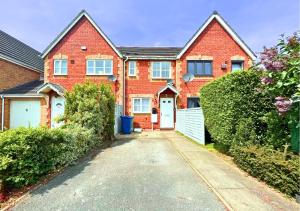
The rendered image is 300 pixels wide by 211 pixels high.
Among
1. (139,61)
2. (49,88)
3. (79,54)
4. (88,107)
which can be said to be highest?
(79,54)

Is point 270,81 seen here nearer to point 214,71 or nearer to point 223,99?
point 223,99

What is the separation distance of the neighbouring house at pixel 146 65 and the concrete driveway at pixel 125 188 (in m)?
11.0

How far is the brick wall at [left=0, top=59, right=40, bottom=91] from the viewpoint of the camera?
19.5 metres

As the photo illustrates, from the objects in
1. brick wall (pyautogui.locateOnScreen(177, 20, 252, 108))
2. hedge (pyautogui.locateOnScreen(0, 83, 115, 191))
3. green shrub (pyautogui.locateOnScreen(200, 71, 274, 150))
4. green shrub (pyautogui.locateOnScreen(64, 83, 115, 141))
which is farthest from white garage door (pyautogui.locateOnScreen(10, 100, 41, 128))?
green shrub (pyautogui.locateOnScreen(200, 71, 274, 150))

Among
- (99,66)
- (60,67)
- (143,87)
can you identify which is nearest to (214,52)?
(143,87)

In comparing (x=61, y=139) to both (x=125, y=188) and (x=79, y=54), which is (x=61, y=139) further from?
(x=79, y=54)

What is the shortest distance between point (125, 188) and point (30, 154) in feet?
8.68

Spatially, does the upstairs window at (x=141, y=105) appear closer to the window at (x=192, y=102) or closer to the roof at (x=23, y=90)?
the window at (x=192, y=102)

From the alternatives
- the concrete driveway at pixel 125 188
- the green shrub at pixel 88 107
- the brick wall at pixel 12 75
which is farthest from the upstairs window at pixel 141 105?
the concrete driveway at pixel 125 188

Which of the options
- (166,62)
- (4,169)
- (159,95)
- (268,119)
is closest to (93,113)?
(4,169)

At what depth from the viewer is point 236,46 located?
785 inches

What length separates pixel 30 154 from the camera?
20.6 ft

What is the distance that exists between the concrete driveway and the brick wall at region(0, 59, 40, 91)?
48.9 feet

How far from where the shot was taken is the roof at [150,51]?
20.2 meters
